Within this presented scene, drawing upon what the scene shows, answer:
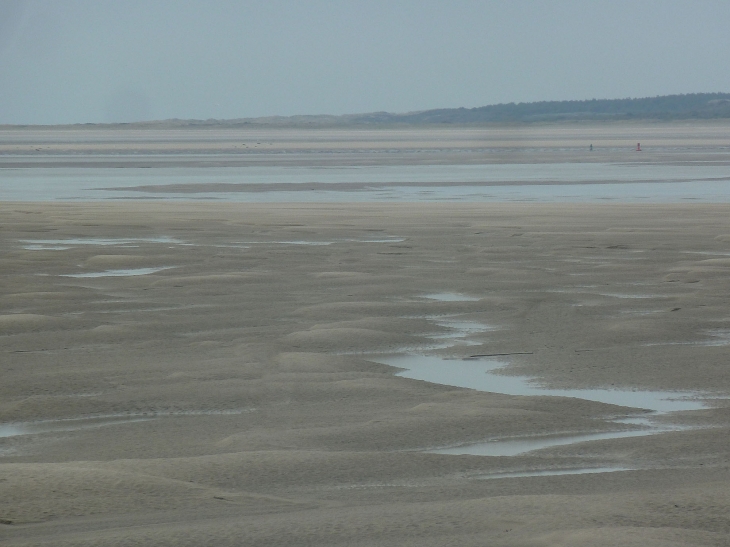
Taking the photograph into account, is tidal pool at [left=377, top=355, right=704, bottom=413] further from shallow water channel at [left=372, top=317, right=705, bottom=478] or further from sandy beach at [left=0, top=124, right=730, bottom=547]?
sandy beach at [left=0, top=124, right=730, bottom=547]

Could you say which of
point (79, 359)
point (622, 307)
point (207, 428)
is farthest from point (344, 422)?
point (622, 307)

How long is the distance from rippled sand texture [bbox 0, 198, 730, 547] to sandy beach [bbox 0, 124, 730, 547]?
2 centimetres

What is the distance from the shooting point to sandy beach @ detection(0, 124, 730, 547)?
371 cm

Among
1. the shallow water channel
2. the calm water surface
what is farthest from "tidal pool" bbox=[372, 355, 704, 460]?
the calm water surface

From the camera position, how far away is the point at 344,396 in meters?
5.69

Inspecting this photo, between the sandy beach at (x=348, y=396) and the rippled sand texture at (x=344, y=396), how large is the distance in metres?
0.02

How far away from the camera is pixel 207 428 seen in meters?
5.09

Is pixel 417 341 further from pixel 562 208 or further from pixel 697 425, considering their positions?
pixel 562 208

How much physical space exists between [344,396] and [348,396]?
2 centimetres

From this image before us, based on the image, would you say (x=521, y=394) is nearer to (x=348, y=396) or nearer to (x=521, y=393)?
(x=521, y=393)

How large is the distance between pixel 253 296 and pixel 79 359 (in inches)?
108

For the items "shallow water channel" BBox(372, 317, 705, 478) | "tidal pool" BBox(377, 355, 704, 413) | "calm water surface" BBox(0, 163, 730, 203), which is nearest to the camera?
"shallow water channel" BBox(372, 317, 705, 478)

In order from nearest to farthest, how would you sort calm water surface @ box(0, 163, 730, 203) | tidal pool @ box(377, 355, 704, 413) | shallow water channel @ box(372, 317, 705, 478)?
shallow water channel @ box(372, 317, 705, 478) < tidal pool @ box(377, 355, 704, 413) < calm water surface @ box(0, 163, 730, 203)

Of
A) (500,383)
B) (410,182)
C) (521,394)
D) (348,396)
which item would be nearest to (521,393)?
(521,394)
